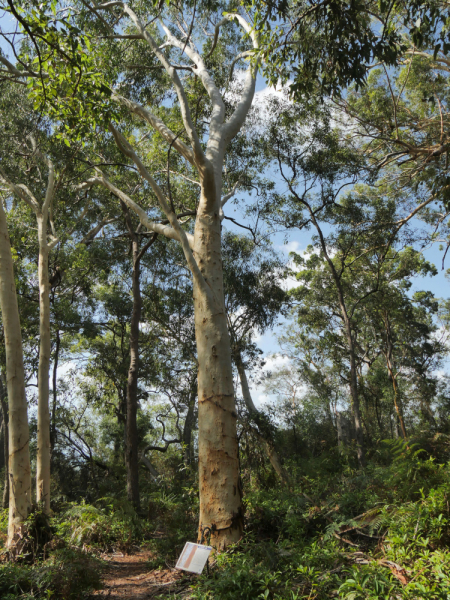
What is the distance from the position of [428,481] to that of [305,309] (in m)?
15.6

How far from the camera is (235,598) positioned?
3344mm

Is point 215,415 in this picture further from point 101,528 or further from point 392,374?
point 392,374

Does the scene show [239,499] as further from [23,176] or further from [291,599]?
[23,176]

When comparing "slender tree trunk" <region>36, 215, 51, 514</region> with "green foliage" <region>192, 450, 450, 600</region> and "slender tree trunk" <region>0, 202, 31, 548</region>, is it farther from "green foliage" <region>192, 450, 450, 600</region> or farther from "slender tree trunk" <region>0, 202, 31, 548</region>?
"green foliage" <region>192, 450, 450, 600</region>

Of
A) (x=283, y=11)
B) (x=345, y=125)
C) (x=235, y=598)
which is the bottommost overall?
(x=235, y=598)

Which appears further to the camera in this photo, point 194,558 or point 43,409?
point 43,409

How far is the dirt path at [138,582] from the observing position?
4.35 meters

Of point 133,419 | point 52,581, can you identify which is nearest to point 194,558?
point 52,581

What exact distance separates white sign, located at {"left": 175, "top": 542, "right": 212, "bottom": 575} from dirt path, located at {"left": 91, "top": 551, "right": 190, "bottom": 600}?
0.38m

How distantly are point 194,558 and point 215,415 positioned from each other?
168 cm

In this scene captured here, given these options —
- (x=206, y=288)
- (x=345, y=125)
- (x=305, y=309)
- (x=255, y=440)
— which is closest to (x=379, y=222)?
(x=345, y=125)

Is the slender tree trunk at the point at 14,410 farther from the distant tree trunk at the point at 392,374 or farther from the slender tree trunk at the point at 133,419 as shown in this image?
the distant tree trunk at the point at 392,374

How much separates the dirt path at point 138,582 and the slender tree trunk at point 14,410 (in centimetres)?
138

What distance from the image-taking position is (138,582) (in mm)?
5086
